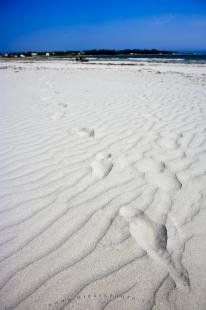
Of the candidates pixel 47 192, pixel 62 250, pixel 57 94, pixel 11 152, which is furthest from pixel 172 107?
pixel 62 250

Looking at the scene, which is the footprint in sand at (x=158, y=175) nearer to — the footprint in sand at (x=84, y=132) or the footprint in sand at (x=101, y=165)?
the footprint in sand at (x=101, y=165)

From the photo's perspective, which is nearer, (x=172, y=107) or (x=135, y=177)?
(x=135, y=177)

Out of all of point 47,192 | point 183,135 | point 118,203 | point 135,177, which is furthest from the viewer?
point 183,135

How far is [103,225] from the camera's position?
2.07 m

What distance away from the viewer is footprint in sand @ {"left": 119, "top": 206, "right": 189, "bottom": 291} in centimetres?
168

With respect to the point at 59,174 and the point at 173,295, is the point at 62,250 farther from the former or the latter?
the point at 59,174

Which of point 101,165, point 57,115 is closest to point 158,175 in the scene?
point 101,165

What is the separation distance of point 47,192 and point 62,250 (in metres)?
0.77

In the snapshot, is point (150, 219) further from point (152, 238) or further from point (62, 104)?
point (62, 104)

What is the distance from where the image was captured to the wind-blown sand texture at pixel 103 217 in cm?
158

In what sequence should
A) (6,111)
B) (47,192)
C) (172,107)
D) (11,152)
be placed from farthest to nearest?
1. (172,107)
2. (6,111)
3. (11,152)
4. (47,192)

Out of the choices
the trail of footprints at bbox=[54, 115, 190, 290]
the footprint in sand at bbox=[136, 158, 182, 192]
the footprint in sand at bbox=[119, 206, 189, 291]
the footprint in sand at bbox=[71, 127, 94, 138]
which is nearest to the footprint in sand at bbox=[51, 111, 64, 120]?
the footprint in sand at bbox=[71, 127, 94, 138]

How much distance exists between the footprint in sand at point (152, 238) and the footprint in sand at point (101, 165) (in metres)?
0.64

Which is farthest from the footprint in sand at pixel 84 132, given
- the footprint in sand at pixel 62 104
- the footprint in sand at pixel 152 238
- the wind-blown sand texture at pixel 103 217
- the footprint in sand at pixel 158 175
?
the footprint in sand at pixel 152 238
